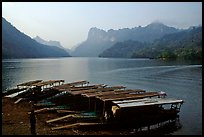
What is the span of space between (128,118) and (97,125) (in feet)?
15.3

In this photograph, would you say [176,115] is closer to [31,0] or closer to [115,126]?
[115,126]

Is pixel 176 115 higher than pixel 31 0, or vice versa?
pixel 31 0

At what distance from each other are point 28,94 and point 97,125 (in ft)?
80.2

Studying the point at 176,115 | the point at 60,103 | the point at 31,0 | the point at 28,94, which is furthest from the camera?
the point at 28,94

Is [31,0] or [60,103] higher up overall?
[31,0]

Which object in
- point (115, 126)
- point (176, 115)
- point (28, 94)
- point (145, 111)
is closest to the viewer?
point (115, 126)

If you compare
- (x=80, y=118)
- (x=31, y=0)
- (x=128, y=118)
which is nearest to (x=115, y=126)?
(x=128, y=118)

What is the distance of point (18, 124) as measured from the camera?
1281 inches

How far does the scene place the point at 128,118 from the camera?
115 feet

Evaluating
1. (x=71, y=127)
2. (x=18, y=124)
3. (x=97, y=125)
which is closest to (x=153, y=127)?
(x=97, y=125)

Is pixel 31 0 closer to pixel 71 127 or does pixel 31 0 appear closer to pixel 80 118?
pixel 71 127

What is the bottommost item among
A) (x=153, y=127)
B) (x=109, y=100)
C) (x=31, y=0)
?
(x=153, y=127)

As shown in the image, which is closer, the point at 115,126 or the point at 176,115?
the point at 115,126

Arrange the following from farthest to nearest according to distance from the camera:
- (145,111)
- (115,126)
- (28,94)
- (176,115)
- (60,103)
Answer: (28,94), (60,103), (176,115), (145,111), (115,126)
